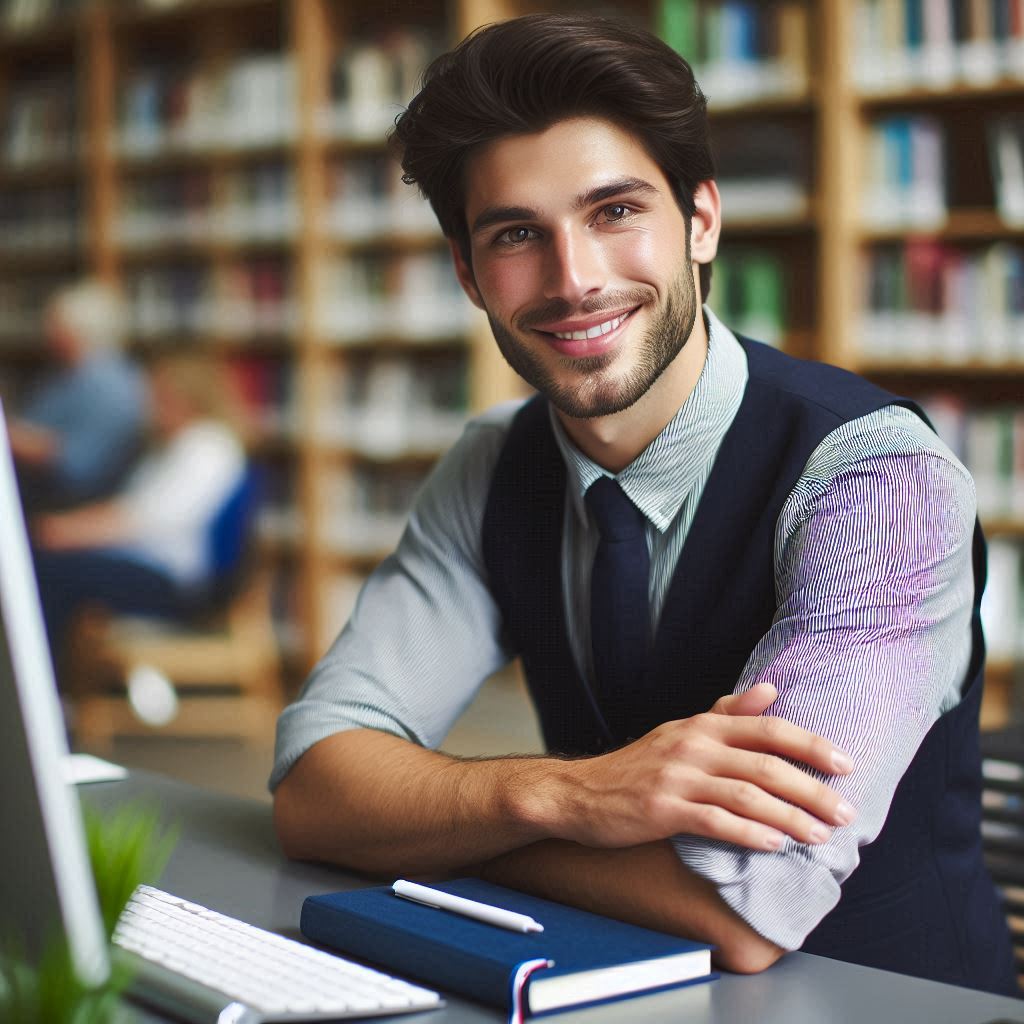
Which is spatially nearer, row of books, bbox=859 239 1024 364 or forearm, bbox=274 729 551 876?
forearm, bbox=274 729 551 876

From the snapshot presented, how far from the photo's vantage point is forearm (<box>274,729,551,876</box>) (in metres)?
1.10

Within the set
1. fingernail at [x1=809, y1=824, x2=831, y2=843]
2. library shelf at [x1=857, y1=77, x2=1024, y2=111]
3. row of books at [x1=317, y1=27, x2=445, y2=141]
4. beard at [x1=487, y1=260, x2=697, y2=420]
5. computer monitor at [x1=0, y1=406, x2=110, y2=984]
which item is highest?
row of books at [x1=317, y1=27, x2=445, y2=141]

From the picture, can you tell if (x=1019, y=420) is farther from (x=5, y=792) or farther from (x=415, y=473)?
(x=5, y=792)

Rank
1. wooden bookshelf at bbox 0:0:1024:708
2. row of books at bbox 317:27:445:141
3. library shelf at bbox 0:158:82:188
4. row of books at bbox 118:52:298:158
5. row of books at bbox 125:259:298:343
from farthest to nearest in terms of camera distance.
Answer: library shelf at bbox 0:158:82:188 < row of books at bbox 125:259:298:343 < row of books at bbox 118:52:298:158 < row of books at bbox 317:27:445:141 < wooden bookshelf at bbox 0:0:1024:708

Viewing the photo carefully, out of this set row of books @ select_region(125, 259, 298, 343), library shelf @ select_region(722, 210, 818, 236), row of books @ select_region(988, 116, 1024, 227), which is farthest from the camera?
row of books @ select_region(125, 259, 298, 343)

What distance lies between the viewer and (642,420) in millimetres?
1441

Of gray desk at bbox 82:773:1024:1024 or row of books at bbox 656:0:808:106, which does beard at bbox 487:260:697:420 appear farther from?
row of books at bbox 656:0:808:106

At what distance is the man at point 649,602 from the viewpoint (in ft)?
3.32

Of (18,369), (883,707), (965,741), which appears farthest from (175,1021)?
(18,369)

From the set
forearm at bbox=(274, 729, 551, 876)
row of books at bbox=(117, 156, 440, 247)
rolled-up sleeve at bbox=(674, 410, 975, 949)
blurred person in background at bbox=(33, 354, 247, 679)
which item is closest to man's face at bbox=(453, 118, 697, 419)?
rolled-up sleeve at bbox=(674, 410, 975, 949)

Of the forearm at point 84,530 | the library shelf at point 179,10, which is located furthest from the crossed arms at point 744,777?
the library shelf at point 179,10

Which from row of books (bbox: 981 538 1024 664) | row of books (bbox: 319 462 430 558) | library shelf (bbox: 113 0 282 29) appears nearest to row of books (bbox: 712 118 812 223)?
row of books (bbox: 981 538 1024 664)

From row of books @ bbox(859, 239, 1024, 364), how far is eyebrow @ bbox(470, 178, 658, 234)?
2.82 metres

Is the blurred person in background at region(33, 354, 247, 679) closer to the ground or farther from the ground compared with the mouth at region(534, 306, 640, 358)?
closer to the ground
